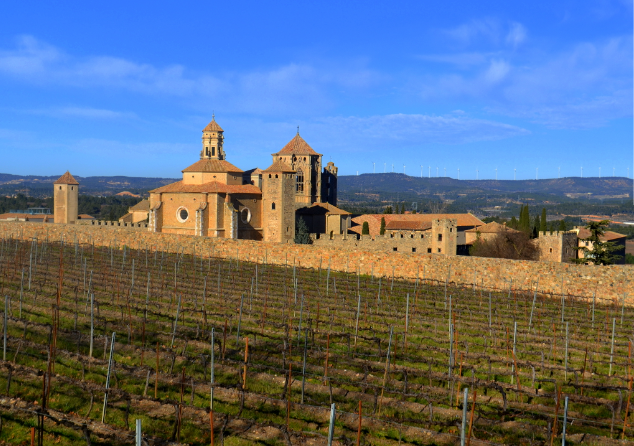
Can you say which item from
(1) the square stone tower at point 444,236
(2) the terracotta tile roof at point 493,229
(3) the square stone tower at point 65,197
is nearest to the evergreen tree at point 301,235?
(1) the square stone tower at point 444,236

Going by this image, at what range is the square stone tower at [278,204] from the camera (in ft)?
159

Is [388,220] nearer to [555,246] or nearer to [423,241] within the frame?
[423,241]

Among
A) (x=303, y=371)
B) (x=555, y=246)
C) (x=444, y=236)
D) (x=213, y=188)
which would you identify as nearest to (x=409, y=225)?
(x=444, y=236)

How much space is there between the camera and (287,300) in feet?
74.3

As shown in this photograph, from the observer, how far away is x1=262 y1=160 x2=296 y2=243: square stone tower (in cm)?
4838

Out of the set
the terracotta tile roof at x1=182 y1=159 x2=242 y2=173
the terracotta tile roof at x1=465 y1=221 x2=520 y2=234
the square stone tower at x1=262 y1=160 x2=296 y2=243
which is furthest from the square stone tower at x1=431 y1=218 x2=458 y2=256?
the terracotta tile roof at x1=182 y1=159 x2=242 y2=173

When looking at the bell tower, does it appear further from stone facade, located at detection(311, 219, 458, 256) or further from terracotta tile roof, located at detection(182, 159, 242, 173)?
stone facade, located at detection(311, 219, 458, 256)

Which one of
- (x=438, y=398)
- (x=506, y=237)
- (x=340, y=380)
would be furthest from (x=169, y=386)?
(x=506, y=237)

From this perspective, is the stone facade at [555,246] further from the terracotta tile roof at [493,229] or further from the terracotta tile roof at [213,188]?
the terracotta tile roof at [213,188]

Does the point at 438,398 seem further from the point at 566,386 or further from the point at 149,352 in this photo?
the point at 149,352

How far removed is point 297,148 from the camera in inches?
2751

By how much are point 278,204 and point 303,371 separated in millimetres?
35948

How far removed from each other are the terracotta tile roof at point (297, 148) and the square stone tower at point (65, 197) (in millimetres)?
21388

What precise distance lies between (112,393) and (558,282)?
19.5m
